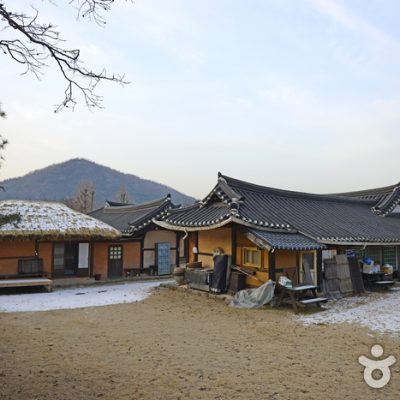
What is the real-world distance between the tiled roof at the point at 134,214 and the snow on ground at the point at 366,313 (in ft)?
31.6

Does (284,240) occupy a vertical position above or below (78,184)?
below

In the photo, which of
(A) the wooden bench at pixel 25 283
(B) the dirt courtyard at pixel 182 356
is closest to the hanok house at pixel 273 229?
(B) the dirt courtyard at pixel 182 356

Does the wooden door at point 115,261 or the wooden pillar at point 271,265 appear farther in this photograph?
the wooden door at point 115,261

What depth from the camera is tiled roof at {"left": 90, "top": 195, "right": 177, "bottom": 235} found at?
20406 mm

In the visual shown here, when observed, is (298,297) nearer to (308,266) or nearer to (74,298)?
(308,266)

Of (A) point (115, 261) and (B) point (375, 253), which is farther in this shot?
(A) point (115, 261)

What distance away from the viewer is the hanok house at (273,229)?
40.9 feet

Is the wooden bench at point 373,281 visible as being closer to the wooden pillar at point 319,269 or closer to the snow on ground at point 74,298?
the wooden pillar at point 319,269

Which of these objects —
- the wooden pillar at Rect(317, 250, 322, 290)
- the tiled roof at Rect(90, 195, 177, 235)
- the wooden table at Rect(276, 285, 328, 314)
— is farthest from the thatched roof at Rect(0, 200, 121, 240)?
the wooden pillar at Rect(317, 250, 322, 290)

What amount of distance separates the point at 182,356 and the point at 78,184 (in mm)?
100717

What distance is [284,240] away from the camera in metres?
12.1

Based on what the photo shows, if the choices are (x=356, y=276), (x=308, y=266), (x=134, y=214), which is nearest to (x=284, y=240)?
(x=308, y=266)

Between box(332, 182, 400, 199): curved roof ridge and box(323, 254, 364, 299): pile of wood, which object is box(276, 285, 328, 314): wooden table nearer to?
box(323, 254, 364, 299): pile of wood

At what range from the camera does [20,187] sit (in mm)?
108688
